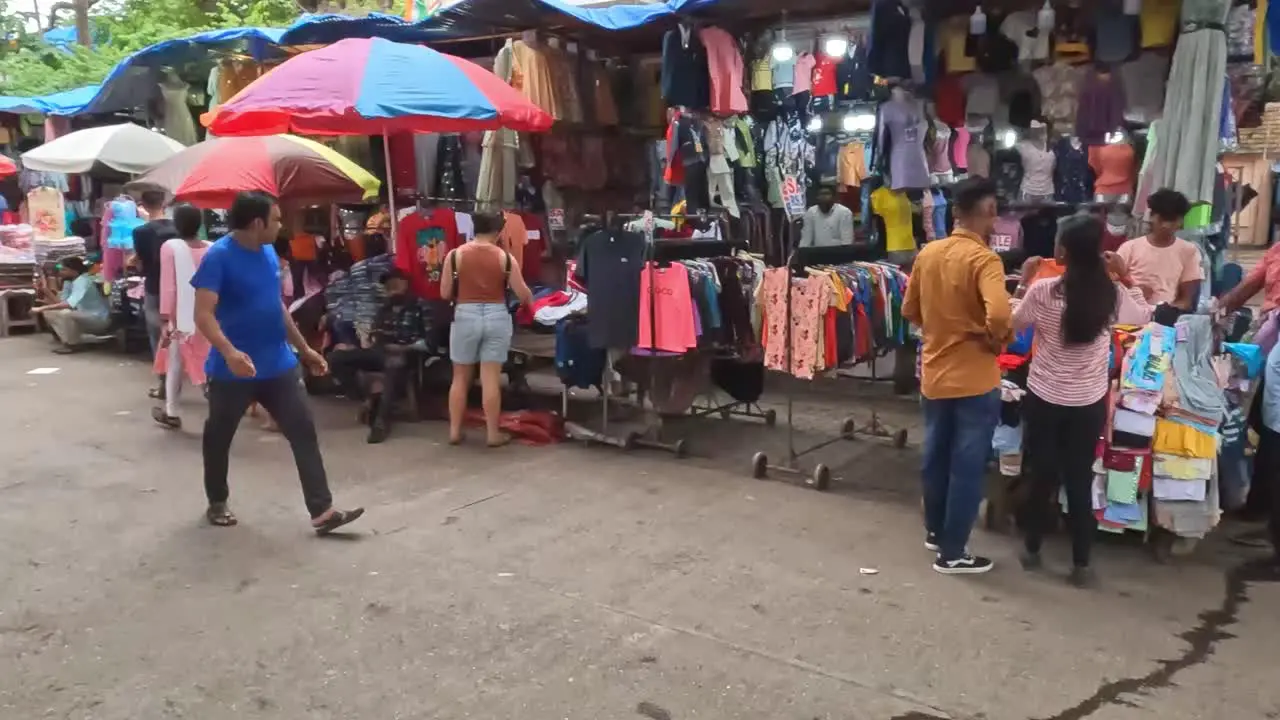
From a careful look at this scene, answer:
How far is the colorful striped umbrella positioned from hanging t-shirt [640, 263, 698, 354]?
4046mm

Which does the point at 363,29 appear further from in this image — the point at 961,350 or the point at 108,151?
the point at 961,350

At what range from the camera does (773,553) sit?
17.0 ft

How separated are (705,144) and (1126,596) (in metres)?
5.57

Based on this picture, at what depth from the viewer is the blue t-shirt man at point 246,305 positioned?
518cm

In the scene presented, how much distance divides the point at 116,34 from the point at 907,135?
19810 mm

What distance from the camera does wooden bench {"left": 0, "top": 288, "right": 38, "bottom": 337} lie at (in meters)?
12.9

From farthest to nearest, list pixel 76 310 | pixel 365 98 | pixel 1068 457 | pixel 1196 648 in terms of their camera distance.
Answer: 1. pixel 76 310
2. pixel 365 98
3. pixel 1068 457
4. pixel 1196 648

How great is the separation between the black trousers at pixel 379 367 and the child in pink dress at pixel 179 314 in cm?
100

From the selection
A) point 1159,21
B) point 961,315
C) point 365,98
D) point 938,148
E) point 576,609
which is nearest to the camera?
point 576,609

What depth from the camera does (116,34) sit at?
2186 cm

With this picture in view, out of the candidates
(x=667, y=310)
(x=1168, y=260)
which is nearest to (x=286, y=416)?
(x=667, y=310)

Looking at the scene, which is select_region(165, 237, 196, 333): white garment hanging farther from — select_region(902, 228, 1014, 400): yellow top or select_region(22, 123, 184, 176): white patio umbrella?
select_region(902, 228, 1014, 400): yellow top

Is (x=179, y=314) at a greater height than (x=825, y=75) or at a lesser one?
lesser

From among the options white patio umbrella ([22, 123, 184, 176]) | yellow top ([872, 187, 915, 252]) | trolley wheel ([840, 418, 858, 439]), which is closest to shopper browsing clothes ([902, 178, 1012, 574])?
trolley wheel ([840, 418, 858, 439])
